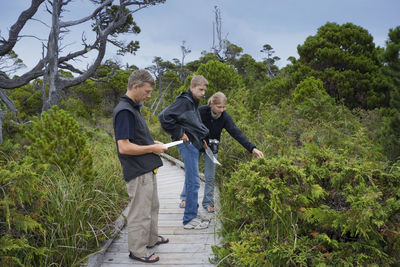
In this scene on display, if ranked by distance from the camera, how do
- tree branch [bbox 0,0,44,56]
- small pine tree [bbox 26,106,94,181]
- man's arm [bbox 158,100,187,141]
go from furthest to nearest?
tree branch [bbox 0,0,44,56] → small pine tree [bbox 26,106,94,181] → man's arm [bbox 158,100,187,141]

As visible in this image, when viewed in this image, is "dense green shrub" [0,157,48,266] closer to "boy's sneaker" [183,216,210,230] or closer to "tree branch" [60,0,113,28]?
"boy's sneaker" [183,216,210,230]

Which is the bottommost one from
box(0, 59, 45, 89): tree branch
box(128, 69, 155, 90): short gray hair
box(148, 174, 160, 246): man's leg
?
box(148, 174, 160, 246): man's leg

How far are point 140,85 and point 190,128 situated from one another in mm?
974

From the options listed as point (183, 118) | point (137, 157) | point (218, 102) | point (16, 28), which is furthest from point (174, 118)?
point (16, 28)

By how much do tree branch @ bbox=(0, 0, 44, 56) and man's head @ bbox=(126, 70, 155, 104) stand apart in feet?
46.6

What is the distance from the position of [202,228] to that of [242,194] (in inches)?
46.1

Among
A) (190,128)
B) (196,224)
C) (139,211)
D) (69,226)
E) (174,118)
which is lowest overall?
(196,224)

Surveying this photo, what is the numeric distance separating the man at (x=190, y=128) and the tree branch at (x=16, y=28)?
545 inches

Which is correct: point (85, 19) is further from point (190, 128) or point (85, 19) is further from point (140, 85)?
point (140, 85)

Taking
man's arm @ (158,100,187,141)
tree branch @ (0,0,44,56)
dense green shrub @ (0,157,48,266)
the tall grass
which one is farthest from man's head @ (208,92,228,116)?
tree branch @ (0,0,44,56)

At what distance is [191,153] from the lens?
3.35m

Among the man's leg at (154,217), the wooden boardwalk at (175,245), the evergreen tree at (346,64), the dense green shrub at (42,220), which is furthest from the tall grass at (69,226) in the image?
the evergreen tree at (346,64)

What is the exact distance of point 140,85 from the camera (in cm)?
248

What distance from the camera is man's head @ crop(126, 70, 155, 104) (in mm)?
2465
